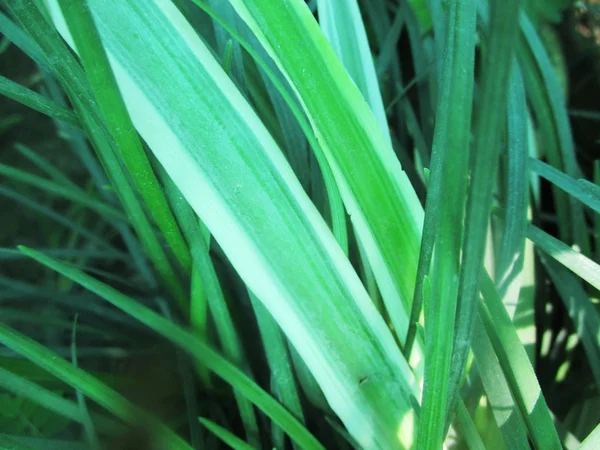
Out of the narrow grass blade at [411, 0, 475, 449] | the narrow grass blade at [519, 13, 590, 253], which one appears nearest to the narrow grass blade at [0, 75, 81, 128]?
the narrow grass blade at [411, 0, 475, 449]

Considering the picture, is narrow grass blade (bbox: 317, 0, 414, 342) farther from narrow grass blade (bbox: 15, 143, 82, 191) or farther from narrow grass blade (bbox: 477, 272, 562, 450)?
narrow grass blade (bbox: 15, 143, 82, 191)

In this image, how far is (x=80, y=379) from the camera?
0.29 metres

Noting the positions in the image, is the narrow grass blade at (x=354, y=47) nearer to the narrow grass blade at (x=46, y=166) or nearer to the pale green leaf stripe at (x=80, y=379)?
the pale green leaf stripe at (x=80, y=379)

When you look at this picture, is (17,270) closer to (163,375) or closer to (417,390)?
(163,375)

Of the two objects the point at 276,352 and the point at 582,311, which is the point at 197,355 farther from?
the point at 582,311

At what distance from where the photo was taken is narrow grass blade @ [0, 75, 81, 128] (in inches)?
11.4

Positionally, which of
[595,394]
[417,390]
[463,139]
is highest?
[463,139]

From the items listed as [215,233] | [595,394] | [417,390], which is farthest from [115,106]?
[595,394]

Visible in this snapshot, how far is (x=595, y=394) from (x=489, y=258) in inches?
5.1

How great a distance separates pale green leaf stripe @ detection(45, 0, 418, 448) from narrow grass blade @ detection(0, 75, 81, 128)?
0.06 metres

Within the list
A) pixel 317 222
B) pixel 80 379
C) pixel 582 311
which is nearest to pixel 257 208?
pixel 317 222

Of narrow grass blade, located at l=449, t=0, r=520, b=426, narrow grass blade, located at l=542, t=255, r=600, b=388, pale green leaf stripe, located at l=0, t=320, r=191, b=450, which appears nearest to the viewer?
narrow grass blade, located at l=449, t=0, r=520, b=426

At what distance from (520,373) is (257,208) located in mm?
174

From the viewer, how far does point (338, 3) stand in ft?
1.14
